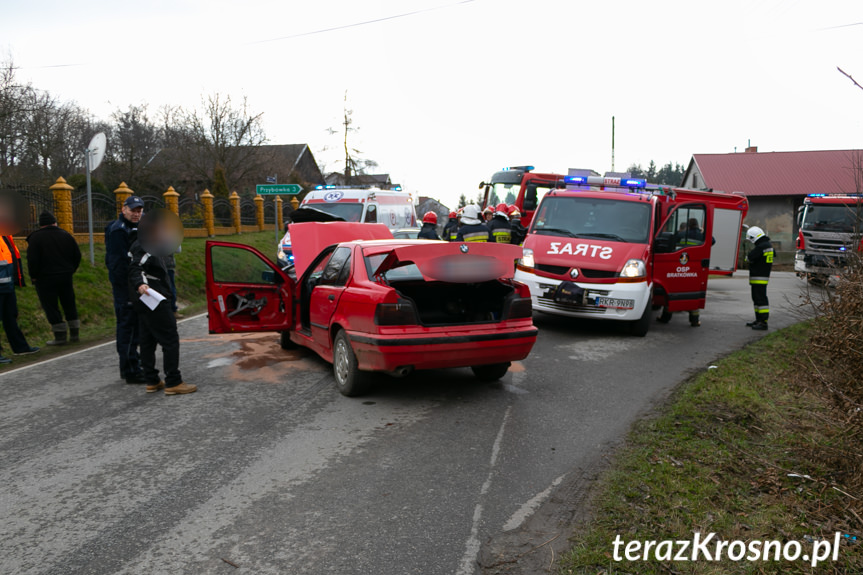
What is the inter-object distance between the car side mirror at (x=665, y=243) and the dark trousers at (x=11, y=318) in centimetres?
949

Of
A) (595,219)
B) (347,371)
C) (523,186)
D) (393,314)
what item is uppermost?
(523,186)

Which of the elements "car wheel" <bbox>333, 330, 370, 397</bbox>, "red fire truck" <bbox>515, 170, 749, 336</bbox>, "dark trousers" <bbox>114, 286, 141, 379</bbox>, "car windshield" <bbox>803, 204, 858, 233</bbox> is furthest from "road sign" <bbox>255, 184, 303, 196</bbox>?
"car windshield" <bbox>803, 204, 858, 233</bbox>

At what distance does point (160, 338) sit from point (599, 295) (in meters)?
6.19

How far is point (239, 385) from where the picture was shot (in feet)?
23.2

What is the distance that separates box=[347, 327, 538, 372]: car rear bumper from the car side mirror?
483 centimetres

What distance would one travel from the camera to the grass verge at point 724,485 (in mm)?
3367

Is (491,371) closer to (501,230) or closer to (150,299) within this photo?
(150,299)

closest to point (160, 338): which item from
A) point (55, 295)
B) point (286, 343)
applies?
point (286, 343)

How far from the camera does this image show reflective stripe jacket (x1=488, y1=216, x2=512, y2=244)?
1199 cm

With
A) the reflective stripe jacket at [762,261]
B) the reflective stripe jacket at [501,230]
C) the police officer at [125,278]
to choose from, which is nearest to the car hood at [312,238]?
the police officer at [125,278]

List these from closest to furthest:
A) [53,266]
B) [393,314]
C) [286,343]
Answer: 1. [393,314]
2. [286,343]
3. [53,266]

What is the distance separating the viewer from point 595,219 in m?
10.8

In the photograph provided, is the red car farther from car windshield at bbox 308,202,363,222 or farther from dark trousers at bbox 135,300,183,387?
car windshield at bbox 308,202,363,222

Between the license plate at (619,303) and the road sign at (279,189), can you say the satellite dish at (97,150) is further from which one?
the license plate at (619,303)
